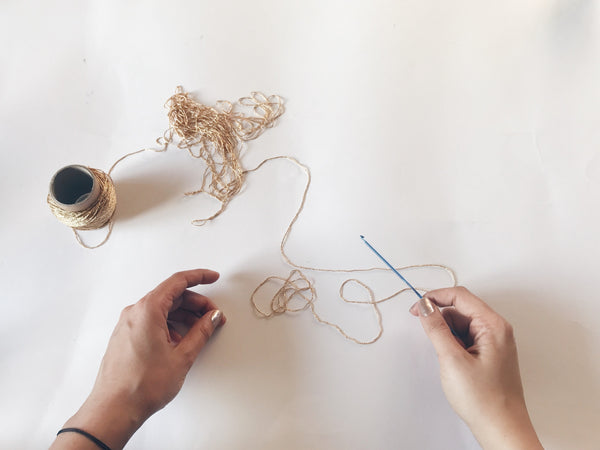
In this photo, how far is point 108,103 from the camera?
1109 millimetres

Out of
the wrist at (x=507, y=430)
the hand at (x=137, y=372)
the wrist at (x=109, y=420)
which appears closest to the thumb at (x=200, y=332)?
the hand at (x=137, y=372)

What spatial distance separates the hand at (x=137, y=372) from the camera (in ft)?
2.41

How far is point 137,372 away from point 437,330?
0.57 metres

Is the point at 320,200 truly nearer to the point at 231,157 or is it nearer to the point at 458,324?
the point at 231,157

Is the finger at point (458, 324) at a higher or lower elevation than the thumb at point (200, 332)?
lower

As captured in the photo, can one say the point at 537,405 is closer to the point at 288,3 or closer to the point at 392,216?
the point at 392,216

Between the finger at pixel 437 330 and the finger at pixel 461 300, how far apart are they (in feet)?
0.13

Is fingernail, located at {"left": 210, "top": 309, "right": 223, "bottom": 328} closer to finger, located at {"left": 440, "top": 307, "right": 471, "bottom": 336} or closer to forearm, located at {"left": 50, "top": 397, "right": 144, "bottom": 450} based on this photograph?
forearm, located at {"left": 50, "top": 397, "right": 144, "bottom": 450}

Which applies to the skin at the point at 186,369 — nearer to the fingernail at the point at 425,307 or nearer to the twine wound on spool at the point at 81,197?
the fingernail at the point at 425,307

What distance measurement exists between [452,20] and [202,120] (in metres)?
0.75

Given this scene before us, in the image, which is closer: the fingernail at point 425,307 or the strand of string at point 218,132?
the fingernail at point 425,307

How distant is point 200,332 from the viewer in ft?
2.81

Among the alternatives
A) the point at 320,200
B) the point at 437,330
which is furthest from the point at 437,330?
the point at 320,200

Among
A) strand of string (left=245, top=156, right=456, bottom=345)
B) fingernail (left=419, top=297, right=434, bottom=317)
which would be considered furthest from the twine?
fingernail (left=419, top=297, right=434, bottom=317)
